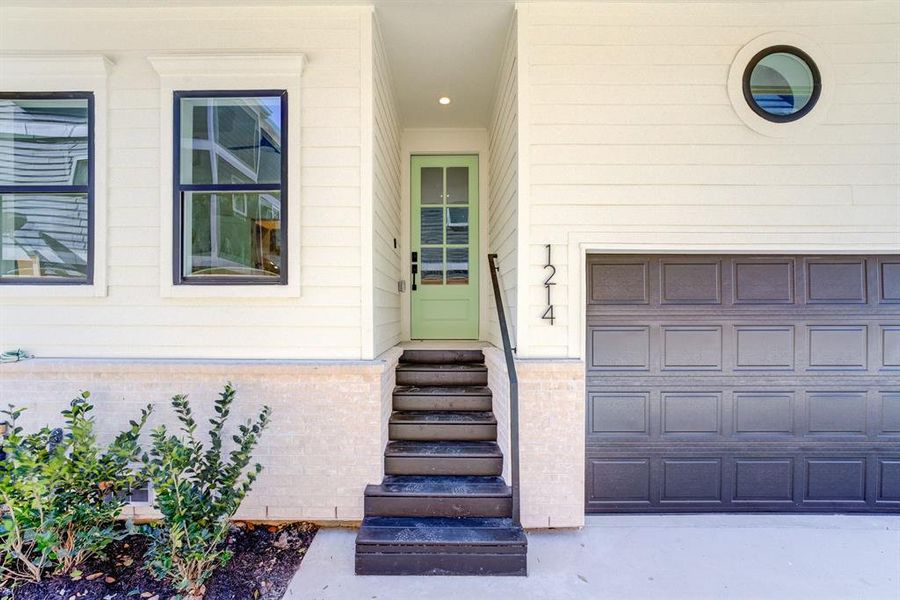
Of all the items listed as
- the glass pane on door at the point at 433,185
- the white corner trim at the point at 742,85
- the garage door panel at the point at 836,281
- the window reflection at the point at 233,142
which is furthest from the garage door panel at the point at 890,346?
the window reflection at the point at 233,142

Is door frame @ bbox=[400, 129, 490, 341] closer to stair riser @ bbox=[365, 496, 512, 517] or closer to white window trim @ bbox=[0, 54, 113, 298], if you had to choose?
stair riser @ bbox=[365, 496, 512, 517]

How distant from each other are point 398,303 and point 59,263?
279 cm

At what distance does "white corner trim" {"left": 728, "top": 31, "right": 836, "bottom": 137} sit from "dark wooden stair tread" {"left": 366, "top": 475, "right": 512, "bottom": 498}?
307 cm

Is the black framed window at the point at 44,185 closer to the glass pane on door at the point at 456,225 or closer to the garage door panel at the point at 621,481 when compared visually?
the glass pane on door at the point at 456,225

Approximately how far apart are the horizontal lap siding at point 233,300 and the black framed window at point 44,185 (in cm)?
22

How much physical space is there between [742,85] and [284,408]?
3.92 metres

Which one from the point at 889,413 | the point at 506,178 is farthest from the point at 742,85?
the point at 889,413

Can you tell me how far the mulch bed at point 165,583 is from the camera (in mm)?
2393

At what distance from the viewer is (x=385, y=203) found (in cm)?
387

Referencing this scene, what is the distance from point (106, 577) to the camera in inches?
99.0

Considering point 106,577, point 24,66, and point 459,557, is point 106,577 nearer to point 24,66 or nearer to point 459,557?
point 459,557

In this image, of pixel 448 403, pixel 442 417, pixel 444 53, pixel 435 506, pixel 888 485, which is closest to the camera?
pixel 435 506

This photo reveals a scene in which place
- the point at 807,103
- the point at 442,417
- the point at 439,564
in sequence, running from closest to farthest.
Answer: the point at 439,564
the point at 807,103
the point at 442,417

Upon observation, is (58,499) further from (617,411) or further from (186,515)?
(617,411)
